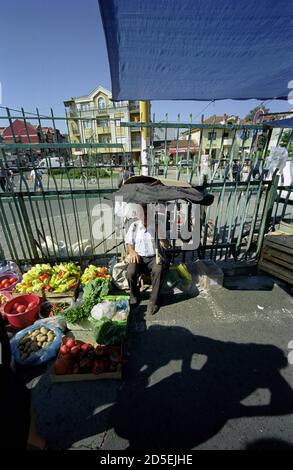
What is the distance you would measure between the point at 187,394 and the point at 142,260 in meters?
1.75

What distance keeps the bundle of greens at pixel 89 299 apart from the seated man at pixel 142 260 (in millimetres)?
429

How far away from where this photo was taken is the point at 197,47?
2430 mm

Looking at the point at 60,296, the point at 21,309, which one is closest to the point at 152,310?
the point at 60,296

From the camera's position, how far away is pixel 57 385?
7.20 feet

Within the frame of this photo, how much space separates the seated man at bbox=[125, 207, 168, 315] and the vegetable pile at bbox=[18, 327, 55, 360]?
1.31 metres

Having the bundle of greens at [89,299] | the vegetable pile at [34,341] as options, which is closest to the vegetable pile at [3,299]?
the bundle of greens at [89,299]

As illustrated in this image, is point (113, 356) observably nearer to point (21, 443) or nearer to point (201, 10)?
point (21, 443)

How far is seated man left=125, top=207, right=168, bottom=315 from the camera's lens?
3133mm

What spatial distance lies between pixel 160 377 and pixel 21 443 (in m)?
1.38

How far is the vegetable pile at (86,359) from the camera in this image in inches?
86.8

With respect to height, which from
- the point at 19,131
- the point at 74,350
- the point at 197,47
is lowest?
the point at 74,350

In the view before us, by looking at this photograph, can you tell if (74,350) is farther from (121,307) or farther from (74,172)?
(74,172)

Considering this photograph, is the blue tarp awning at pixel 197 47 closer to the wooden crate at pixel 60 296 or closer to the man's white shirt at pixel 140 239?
the man's white shirt at pixel 140 239
